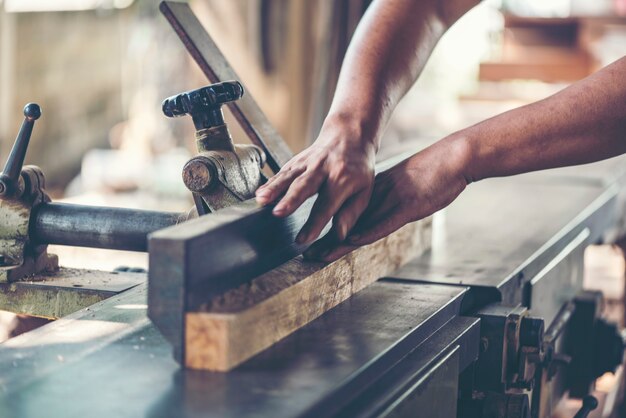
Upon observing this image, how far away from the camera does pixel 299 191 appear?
129 cm

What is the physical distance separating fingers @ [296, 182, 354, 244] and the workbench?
12 centimetres

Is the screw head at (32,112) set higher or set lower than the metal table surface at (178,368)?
higher

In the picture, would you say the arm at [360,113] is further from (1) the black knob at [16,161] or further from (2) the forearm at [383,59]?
(1) the black knob at [16,161]

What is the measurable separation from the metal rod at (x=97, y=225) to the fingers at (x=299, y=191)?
10.4 inches

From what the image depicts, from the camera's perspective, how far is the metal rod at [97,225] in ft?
4.92

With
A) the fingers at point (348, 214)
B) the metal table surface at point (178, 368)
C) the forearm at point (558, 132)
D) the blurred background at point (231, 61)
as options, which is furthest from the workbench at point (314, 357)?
the blurred background at point (231, 61)

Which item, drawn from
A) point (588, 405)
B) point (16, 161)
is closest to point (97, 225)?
point (16, 161)

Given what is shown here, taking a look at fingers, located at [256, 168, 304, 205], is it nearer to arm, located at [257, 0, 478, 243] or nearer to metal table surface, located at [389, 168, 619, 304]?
arm, located at [257, 0, 478, 243]

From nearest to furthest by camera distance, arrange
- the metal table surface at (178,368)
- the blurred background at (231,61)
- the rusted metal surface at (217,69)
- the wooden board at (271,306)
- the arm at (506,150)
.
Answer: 1. the metal table surface at (178,368)
2. the wooden board at (271,306)
3. the arm at (506,150)
4. the rusted metal surface at (217,69)
5. the blurred background at (231,61)

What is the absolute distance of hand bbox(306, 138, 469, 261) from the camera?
1.42 meters

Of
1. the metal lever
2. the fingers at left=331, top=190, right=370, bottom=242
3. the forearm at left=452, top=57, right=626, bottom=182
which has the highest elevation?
the forearm at left=452, top=57, right=626, bottom=182

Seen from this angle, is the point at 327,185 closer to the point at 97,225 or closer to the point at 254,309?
the point at 254,309

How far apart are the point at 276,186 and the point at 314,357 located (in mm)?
287

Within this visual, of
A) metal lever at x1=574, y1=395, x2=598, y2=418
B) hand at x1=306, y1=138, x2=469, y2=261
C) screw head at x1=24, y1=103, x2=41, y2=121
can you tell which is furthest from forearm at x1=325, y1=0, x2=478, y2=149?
metal lever at x1=574, y1=395, x2=598, y2=418
